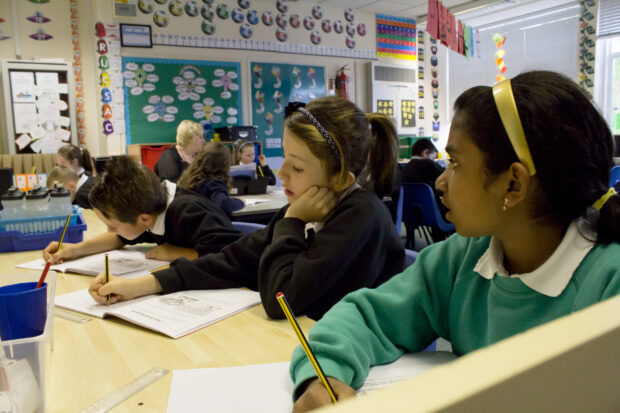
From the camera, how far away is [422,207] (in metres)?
4.00

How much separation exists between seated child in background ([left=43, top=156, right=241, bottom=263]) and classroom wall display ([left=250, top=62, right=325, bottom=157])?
14.5ft

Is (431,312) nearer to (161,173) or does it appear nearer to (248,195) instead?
(248,195)

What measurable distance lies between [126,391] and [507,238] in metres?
0.64

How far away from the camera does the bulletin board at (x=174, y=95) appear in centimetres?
518

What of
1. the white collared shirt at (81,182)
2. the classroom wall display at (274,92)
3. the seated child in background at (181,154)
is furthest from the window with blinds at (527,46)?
A: the white collared shirt at (81,182)

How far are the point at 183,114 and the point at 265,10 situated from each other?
5.55ft

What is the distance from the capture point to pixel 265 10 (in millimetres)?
5941

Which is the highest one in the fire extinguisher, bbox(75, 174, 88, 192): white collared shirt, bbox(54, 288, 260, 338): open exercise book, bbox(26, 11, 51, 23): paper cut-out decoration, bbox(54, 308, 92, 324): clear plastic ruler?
bbox(26, 11, 51, 23): paper cut-out decoration

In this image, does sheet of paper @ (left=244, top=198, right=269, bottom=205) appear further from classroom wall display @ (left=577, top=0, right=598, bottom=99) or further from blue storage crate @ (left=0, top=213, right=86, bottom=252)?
classroom wall display @ (left=577, top=0, right=598, bottom=99)

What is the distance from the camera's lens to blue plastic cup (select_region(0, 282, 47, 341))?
31.6 inches

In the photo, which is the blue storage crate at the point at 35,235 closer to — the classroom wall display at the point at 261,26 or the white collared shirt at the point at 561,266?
the white collared shirt at the point at 561,266

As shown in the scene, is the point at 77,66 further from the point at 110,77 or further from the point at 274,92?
the point at 274,92

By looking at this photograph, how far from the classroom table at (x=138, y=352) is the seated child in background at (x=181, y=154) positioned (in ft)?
11.2

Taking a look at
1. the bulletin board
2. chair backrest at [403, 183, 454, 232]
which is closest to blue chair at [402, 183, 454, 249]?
chair backrest at [403, 183, 454, 232]
